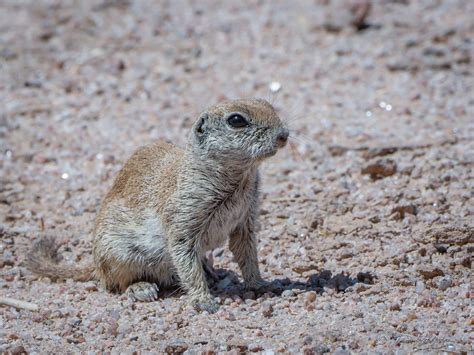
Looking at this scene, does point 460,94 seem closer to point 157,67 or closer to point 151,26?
point 157,67

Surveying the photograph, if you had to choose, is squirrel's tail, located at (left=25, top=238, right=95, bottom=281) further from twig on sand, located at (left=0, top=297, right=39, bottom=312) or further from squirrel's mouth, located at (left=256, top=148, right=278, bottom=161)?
squirrel's mouth, located at (left=256, top=148, right=278, bottom=161)

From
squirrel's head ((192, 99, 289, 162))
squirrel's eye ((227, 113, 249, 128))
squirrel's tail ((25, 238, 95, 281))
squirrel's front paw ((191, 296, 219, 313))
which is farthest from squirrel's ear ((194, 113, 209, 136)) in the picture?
squirrel's tail ((25, 238, 95, 281))

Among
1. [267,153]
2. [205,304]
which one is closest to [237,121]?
[267,153]

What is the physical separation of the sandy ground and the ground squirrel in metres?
0.21

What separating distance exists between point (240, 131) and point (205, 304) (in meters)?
1.17

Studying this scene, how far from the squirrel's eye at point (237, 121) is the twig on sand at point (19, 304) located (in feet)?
5.83

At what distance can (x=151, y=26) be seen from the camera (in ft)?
37.9

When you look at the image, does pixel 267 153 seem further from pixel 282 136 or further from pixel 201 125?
pixel 201 125

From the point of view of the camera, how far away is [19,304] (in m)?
5.56

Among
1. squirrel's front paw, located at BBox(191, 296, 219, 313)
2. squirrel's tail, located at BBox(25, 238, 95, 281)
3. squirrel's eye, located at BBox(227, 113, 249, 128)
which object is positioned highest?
squirrel's eye, located at BBox(227, 113, 249, 128)

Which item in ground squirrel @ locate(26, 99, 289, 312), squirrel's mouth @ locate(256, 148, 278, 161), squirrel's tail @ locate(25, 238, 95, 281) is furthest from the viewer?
squirrel's tail @ locate(25, 238, 95, 281)

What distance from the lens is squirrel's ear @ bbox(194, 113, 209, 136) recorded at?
18.6 feet

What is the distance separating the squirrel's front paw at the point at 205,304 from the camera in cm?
551

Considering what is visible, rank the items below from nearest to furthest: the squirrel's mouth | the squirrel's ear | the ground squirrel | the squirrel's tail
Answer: the squirrel's mouth
the ground squirrel
the squirrel's ear
the squirrel's tail
